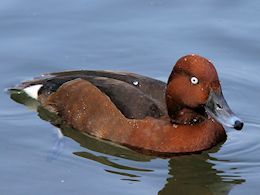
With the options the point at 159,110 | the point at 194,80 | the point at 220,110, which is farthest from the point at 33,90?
the point at 220,110

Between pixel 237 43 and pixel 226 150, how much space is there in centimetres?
188

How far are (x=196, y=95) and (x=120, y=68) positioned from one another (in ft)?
5.28

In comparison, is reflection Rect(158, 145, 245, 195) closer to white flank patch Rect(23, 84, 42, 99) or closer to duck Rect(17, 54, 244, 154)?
duck Rect(17, 54, 244, 154)

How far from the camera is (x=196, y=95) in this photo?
6980mm

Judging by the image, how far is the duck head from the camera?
22.6ft

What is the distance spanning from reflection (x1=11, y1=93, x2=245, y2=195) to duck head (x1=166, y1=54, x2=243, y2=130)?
34 centimetres

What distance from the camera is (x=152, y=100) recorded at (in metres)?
7.23

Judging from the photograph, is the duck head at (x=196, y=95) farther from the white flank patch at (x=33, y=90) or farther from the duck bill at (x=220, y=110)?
the white flank patch at (x=33, y=90)

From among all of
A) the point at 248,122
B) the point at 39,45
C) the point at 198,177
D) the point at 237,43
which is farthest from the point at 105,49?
the point at 198,177

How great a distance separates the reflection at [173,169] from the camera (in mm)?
6551

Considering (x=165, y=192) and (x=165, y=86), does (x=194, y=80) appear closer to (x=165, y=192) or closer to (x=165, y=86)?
(x=165, y=86)

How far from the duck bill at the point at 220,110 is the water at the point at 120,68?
0.34 meters

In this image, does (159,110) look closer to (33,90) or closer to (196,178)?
(196,178)

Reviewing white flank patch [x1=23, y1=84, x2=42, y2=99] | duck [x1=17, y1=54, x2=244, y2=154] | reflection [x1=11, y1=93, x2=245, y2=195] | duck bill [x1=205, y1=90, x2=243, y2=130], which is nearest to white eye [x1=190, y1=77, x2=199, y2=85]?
duck [x1=17, y1=54, x2=244, y2=154]
